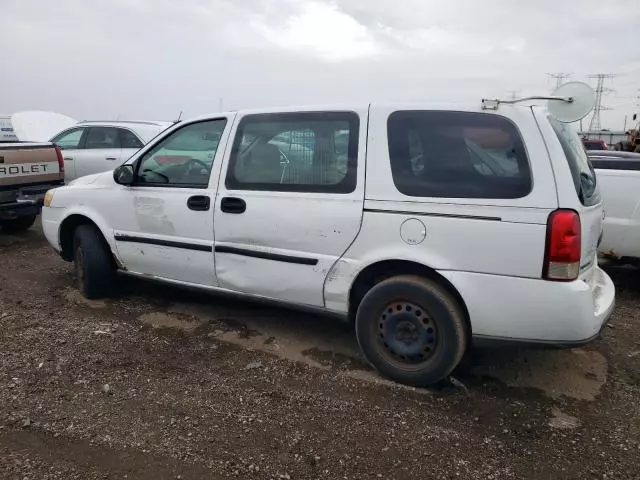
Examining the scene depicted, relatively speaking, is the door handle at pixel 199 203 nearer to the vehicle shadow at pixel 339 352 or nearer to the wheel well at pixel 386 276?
the vehicle shadow at pixel 339 352

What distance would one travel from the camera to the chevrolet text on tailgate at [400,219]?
9.41 ft

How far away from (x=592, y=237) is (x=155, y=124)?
7733 millimetres

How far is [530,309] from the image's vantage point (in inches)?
114

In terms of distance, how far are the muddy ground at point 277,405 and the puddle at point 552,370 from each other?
0.01 m

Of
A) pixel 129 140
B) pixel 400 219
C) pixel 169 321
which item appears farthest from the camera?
pixel 129 140

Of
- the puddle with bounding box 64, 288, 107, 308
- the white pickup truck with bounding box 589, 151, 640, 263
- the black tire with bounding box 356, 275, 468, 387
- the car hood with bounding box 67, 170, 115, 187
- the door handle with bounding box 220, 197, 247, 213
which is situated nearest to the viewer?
the black tire with bounding box 356, 275, 468, 387

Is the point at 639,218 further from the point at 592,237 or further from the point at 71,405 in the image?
the point at 71,405

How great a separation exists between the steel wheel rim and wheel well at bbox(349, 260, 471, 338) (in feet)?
0.64

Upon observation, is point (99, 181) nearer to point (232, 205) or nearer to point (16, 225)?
point (232, 205)

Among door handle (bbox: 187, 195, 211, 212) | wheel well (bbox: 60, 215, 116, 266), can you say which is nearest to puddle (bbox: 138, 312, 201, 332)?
wheel well (bbox: 60, 215, 116, 266)

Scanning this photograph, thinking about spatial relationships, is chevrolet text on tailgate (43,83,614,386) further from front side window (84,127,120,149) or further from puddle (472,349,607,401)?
front side window (84,127,120,149)

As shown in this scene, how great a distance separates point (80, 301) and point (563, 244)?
13.1ft

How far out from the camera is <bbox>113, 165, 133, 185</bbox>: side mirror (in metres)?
4.24

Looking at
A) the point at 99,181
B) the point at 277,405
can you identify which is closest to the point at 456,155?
the point at 277,405
